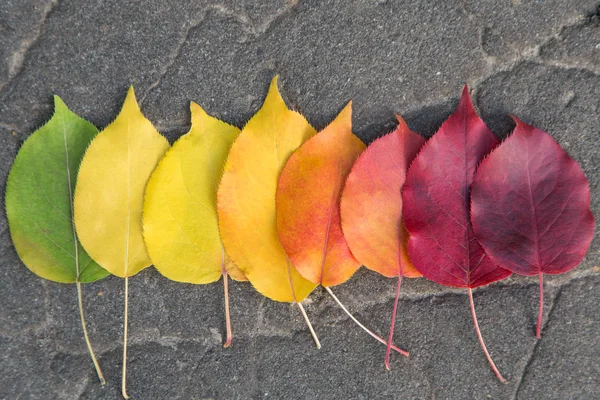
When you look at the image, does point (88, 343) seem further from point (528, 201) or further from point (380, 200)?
point (528, 201)

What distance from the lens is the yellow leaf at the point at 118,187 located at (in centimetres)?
108

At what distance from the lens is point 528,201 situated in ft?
3.34

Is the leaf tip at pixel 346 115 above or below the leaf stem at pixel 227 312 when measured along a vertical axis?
above

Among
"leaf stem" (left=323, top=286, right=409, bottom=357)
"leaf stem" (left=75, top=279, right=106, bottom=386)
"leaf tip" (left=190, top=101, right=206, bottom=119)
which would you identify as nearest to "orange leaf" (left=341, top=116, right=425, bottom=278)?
"leaf stem" (left=323, top=286, right=409, bottom=357)

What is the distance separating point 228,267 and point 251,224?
0.40 ft

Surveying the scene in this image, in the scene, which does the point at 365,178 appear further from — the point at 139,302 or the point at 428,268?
the point at 139,302

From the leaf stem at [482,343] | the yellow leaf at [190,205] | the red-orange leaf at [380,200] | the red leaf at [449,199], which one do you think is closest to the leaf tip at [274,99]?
the yellow leaf at [190,205]

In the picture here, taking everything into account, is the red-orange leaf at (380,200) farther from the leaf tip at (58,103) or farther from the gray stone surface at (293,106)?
the leaf tip at (58,103)

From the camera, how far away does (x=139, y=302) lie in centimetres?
115

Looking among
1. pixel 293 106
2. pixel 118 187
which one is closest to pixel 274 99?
pixel 293 106

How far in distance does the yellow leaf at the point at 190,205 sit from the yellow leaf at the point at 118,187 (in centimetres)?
4

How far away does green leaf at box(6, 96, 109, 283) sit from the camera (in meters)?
1.10

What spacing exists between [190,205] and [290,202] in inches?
9.4

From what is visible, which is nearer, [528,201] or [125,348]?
[528,201]
